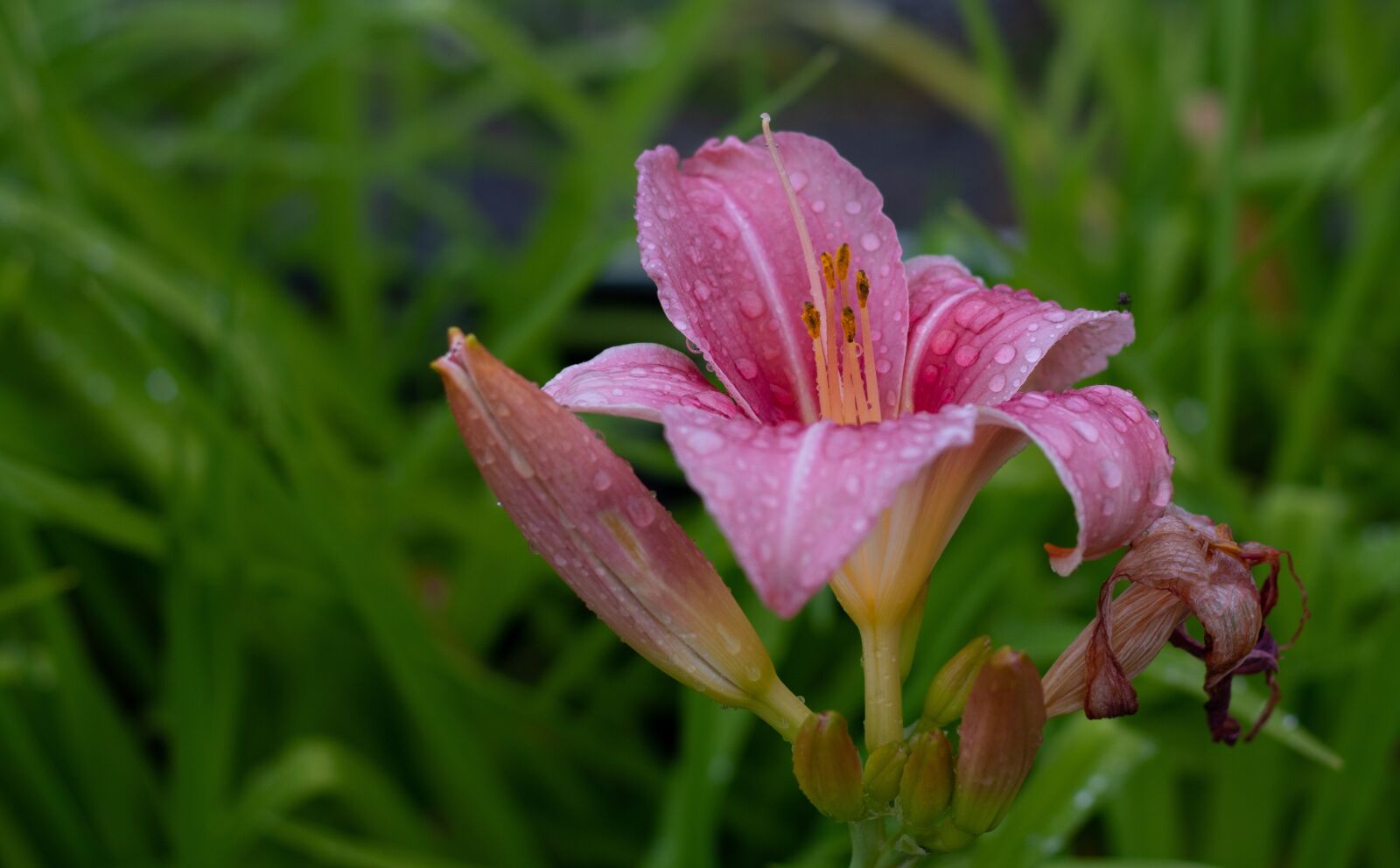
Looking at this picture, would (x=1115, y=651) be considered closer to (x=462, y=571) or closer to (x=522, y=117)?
(x=462, y=571)

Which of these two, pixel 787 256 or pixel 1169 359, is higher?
pixel 787 256

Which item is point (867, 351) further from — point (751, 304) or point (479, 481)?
point (479, 481)

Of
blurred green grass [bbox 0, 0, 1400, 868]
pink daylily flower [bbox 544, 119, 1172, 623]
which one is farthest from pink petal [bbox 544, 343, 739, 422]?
blurred green grass [bbox 0, 0, 1400, 868]

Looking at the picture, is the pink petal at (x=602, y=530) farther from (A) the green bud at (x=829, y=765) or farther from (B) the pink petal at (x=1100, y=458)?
(B) the pink petal at (x=1100, y=458)

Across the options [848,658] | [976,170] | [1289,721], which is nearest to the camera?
[1289,721]

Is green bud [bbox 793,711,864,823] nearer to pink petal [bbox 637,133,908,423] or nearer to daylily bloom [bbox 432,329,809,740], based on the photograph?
daylily bloom [bbox 432,329,809,740]

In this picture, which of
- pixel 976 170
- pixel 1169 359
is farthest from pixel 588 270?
pixel 976 170

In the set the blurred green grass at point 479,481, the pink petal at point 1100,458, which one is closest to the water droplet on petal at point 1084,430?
the pink petal at point 1100,458
